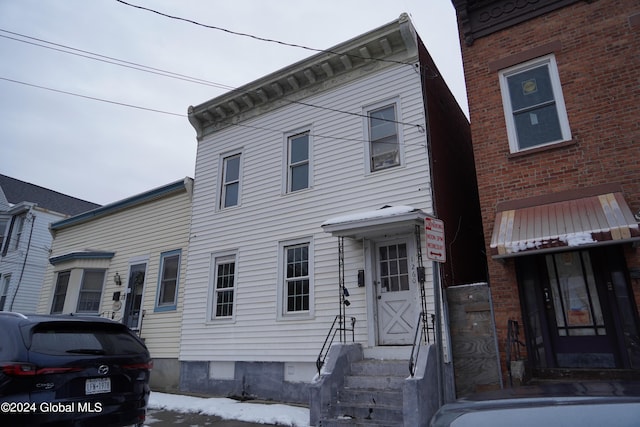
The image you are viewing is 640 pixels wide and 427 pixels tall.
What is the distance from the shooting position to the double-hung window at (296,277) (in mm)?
10156

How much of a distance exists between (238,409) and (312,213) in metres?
4.68

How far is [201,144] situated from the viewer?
1384 cm

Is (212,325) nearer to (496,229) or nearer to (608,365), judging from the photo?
(496,229)

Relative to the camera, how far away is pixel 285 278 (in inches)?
418

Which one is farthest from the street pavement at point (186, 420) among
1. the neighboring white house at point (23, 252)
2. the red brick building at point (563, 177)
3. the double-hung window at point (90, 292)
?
the neighboring white house at point (23, 252)

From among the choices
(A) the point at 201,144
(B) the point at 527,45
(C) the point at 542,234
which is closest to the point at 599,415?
(C) the point at 542,234

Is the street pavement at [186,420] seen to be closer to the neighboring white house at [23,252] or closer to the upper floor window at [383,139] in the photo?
the upper floor window at [383,139]

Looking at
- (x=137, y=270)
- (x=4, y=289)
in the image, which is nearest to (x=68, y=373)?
(x=137, y=270)

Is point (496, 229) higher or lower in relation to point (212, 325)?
higher

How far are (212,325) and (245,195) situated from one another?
3.71m

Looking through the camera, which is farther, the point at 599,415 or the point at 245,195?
the point at 245,195

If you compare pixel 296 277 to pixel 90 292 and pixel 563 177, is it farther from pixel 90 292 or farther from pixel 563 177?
pixel 90 292

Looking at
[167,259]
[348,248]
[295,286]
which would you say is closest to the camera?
[348,248]

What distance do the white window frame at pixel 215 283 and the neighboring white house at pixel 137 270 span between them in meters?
1.41
